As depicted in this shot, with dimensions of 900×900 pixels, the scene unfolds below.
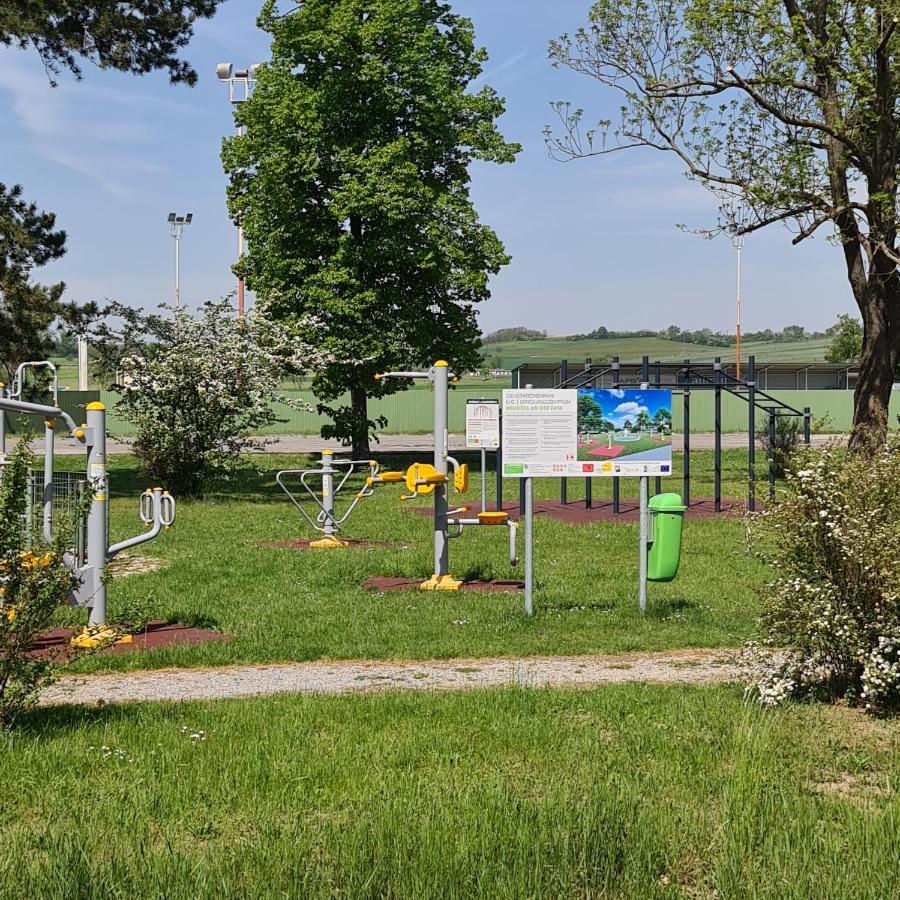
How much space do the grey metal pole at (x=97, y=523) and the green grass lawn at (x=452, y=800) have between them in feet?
9.36

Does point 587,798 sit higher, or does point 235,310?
point 235,310

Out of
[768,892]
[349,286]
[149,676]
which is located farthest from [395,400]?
[768,892]

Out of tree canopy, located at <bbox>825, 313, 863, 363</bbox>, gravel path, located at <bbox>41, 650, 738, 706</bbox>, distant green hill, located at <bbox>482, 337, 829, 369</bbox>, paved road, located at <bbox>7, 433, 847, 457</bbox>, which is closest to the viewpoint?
gravel path, located at <bbox>41, 650, 738, 706</bbox>

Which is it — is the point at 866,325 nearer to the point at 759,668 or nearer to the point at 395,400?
the point at 759,668

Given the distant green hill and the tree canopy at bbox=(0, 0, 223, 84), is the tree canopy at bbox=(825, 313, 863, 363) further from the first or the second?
the tree canopy at bbox=(0, 0, 223, 84)

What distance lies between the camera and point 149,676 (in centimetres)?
892

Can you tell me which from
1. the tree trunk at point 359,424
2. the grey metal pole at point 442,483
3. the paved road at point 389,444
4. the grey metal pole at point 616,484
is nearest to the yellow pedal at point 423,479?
the grey metal pole at point 442,483

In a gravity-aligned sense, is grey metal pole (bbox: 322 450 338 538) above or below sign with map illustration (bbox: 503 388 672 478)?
below

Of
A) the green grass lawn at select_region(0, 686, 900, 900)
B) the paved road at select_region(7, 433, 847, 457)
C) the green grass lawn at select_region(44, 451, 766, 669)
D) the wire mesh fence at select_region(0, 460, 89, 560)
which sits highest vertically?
the wire mesh fence at select_region(0, 460, 89, 560)

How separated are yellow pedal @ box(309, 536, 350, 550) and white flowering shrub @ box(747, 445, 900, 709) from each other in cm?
957

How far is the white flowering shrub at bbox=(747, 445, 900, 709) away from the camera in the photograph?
22.9ft

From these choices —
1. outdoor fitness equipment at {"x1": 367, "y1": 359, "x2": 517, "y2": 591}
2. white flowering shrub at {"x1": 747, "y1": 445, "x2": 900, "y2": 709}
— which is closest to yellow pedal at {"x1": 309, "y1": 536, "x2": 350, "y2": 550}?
outdoor fitness equipment at {"x1": 367, "y1": 359, "x2": 517, "y2": 591}

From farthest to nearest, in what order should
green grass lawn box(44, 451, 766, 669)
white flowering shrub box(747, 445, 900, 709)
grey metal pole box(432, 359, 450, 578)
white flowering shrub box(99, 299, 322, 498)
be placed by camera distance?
white flowering shrub box(99, 299, 322, 498) → grey metal pole box(432, 359, 450, 578) → green grass lawn box(44, 451, 766, 669) → white flowering shrub box(747, 445, 900, 709)

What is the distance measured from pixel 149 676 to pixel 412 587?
4594mm
